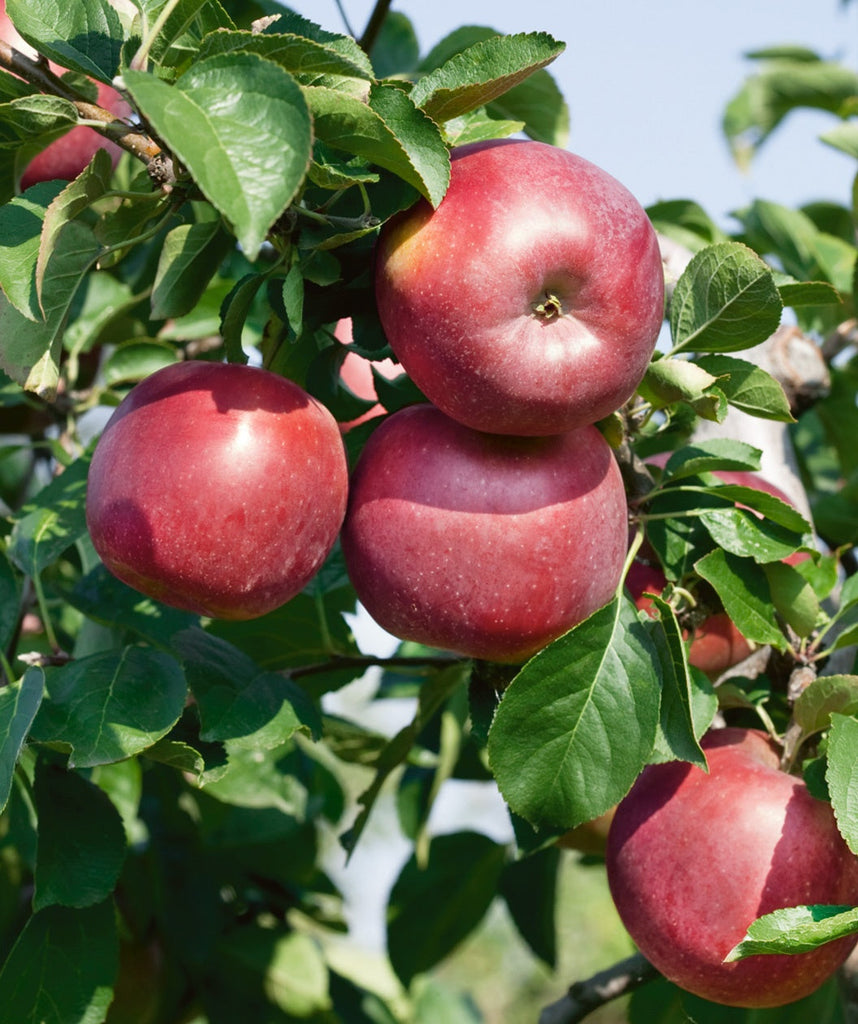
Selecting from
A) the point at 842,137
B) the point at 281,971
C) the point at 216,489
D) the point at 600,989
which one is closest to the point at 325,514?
the point at 216,489

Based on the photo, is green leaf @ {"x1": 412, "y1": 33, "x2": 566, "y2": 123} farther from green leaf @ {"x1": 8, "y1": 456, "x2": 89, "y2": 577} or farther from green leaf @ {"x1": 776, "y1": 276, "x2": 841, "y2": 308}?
green leaf @ {"x1": 8, "y1": 456, "x2": 89, "y2": 577}

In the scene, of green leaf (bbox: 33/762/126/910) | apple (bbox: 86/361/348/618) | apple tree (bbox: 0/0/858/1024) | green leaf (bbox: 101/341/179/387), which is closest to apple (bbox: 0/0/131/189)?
apple tree (bbox: 0/0/858/1024)

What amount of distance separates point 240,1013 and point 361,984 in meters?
0.27

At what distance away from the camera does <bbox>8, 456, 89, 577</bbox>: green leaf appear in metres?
1.06

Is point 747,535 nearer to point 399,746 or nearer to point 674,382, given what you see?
point 674,382

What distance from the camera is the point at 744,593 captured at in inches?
35.0

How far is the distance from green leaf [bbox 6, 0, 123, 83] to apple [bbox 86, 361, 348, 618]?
0.68 feet

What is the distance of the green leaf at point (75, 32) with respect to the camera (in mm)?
714

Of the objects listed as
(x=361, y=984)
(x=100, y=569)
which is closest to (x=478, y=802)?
(x=361, y=984)

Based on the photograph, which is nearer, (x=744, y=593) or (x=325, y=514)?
(x=325, y=514)

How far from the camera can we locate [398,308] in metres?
0.73

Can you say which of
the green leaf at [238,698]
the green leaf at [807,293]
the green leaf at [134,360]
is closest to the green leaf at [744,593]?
the green leaf at [807,293]

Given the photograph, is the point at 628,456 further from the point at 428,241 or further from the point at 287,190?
the point at 287,190

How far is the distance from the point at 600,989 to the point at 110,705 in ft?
1.98
